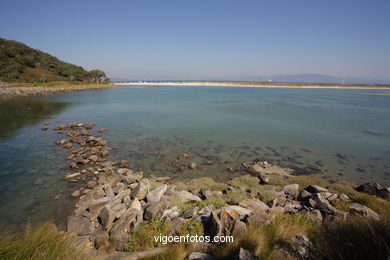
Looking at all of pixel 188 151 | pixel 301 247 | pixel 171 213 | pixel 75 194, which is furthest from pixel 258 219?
pixel 188 151

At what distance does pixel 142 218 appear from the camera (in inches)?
235

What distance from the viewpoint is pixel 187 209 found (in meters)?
6.35

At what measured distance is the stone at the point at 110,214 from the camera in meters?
6.08

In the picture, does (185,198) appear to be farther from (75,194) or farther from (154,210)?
(75,194)

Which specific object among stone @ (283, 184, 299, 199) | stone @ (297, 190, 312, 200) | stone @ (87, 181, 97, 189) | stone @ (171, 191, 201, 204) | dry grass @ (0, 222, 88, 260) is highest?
dry grass @ (0, 222, 88, 260)

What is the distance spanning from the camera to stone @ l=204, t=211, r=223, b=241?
15.0 ft

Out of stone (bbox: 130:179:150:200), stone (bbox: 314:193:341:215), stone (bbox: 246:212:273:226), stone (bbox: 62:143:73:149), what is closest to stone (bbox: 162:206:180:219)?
stone (bbox: 130:179:150:200)

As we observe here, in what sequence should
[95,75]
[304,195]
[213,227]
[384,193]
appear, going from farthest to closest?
[95,75]
[384,193]
[304,195]
[213,227]

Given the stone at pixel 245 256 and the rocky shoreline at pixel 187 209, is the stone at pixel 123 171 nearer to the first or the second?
the rocky shoreline at pixel 187 209

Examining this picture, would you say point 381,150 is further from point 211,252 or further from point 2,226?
point 2,226

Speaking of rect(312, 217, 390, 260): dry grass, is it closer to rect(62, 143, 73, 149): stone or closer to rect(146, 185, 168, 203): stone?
rect(146, 185, 168, 203): stone

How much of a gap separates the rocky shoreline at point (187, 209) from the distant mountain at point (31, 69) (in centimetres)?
8638

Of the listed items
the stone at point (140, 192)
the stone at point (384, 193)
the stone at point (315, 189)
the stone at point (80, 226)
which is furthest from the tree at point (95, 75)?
the stone at point (384, 193)

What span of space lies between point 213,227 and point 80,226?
15.2 ft
